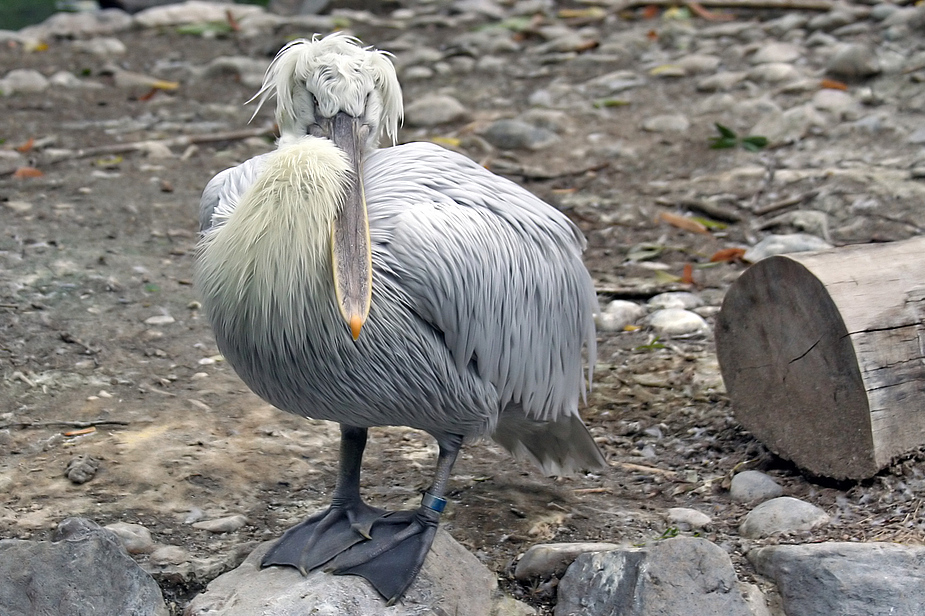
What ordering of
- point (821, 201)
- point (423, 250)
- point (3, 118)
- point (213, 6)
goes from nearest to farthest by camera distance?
point (423, 250)
point (821, 201)
point (3, 118)
point (213, 6)

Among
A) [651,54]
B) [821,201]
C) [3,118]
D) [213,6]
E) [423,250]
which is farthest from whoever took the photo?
[213,6]

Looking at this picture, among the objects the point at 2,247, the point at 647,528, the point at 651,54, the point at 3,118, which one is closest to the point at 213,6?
the point at 3,118

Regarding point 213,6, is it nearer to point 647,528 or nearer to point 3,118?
point 3,118

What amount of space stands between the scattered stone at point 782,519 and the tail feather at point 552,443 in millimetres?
472

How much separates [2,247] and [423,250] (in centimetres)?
295

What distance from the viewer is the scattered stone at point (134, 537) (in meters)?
2.87

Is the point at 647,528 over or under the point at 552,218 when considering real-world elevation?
under

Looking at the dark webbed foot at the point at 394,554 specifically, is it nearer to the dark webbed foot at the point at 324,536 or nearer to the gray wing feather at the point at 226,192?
the dark webbed foot at the point at 324,536

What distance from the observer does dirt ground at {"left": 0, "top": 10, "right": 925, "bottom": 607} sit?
3.07m

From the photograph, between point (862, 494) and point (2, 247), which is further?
point (2, 247)

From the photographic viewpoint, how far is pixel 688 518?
310 cm

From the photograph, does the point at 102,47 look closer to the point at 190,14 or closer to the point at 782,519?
the point at 190,14

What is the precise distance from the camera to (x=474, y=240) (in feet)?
8.76

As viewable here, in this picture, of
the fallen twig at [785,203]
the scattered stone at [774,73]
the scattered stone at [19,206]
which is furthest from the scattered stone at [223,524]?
the scattered stone at [774,73]
